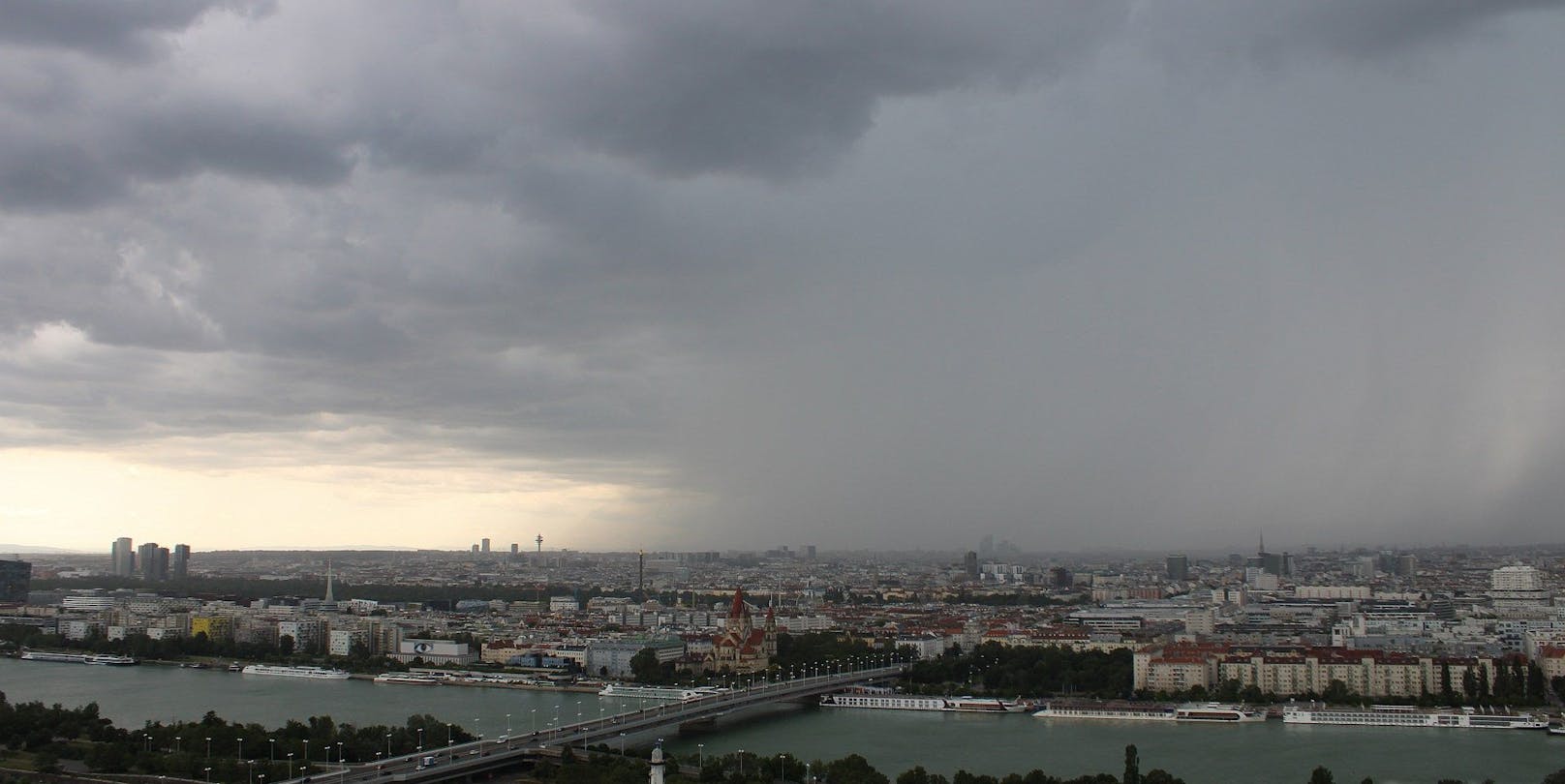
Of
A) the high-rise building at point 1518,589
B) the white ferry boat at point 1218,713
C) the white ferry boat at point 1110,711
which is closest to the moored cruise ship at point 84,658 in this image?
the white ferry boat at point 1110,711

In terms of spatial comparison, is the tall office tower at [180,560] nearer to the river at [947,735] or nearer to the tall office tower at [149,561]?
the tall office tower at [149,561]

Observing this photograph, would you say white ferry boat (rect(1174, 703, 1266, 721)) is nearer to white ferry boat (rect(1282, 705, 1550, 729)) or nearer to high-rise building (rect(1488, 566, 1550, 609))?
white ferry boat (rect(1282, 705, 1550, 729))

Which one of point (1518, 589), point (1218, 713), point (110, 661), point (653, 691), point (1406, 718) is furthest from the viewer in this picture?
point (1518, 589)

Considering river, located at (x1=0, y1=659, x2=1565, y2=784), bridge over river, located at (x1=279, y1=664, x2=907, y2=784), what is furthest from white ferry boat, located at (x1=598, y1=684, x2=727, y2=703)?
bridge over river, located at (x1=279, y1=664, x2=907, y2=784)

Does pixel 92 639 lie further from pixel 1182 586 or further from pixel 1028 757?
pixel 1182 586

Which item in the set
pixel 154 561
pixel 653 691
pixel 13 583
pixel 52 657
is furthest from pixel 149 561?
pixel 653 691

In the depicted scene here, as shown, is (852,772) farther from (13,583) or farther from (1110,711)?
(13,583)

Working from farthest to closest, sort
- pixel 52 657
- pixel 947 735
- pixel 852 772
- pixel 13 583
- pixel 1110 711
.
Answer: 1. pixel 13 583
2. pixel 52 657
3. pixel 1110 711
4. pixel 947 735
5. pixel 852 772
